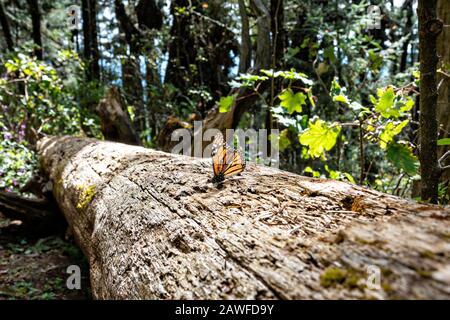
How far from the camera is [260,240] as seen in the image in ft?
3.44

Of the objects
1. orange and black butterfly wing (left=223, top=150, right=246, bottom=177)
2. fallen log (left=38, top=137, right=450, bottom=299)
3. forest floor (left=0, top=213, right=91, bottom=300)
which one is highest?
orange and black butterfly wing (left=223, top=150, right=246, bottom=177)

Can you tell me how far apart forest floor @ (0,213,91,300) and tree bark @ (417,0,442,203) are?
303 centimetres

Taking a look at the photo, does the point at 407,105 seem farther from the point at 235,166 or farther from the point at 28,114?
the point at 28,114

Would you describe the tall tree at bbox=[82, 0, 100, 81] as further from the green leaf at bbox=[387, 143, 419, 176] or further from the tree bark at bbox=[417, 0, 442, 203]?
the tree bark at bbox=[417, 0, 442, 203]

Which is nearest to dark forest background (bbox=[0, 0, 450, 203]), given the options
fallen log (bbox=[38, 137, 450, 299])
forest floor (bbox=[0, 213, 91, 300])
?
fallen log (bbox=[38, 137, 450, 299])

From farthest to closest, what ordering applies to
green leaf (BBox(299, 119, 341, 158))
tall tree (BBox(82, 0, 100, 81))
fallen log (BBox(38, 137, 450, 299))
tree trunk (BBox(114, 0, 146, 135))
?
1. tall tree (BBox(82, 0, 100, 81))
2. tree trunk (BBox(114, 0, 146, 135))
3. green leaf (BBox(299, 119, 341, 158))
4. fallen log (BBox(38, 137, 450, 299))

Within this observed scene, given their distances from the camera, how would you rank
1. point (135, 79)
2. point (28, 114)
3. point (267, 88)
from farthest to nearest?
point (135, 79) < point (28, 114) < point (267, 88)

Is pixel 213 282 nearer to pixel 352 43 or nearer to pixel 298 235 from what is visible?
pixel 298 235

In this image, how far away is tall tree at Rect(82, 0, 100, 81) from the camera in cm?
990

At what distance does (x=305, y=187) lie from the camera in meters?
1.33

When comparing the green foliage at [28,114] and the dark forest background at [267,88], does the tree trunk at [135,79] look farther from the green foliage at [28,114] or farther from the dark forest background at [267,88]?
the green foliage at [28,114]

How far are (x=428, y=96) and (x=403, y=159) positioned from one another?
371mm

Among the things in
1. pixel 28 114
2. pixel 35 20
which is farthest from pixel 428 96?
pixel 35 20

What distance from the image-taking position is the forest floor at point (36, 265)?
3074mm
